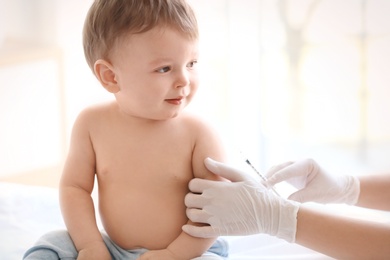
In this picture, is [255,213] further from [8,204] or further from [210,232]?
[8,204]

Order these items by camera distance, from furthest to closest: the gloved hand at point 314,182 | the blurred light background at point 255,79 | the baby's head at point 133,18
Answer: the blurred light background at point 255,79
the gloved hand at point 314,182
the baby's head at point 133,18

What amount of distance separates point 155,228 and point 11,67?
1.86m

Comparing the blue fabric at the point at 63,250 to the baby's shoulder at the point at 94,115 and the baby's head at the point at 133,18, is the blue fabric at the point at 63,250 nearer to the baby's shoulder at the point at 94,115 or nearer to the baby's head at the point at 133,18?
the baby's shoulder at the point at 94,115

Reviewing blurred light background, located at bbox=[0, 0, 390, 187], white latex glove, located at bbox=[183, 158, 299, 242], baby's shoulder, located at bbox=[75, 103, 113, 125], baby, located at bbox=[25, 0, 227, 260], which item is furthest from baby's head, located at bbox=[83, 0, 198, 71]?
blurred light background, located at bbox=[0, 0, 390, 187]

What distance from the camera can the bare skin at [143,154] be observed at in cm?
153

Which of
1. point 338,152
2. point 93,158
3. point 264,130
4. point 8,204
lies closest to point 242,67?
point 264,130

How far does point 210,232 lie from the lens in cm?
153

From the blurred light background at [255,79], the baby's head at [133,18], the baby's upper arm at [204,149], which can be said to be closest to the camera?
the baby's head at [133,18]

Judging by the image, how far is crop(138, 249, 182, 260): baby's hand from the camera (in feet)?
4.99

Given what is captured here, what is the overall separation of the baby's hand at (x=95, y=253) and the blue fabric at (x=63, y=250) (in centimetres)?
3

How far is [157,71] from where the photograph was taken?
5.03 ft

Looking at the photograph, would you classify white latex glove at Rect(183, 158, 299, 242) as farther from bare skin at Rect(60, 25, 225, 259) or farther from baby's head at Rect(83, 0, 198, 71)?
baby's head at Rect(83, 0, 198, 71)

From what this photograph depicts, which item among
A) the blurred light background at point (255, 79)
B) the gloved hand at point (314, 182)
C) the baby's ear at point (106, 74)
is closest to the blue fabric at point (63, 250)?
the gloved hand at point (314, 182)

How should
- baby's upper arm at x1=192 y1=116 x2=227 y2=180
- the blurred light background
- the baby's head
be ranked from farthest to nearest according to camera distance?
the blurred light background → baby's upper arm at x1=192 y1=116 x2=227 y2=180 → the baby's head
